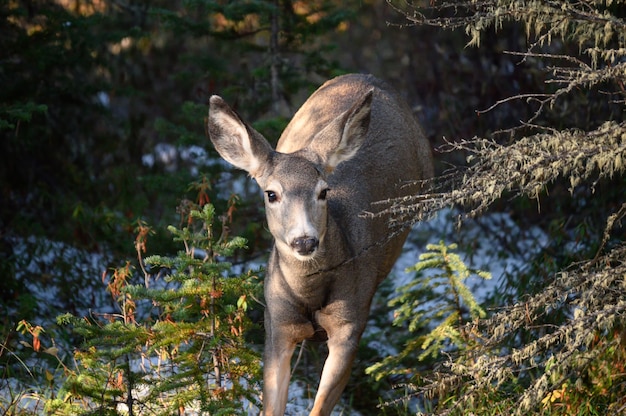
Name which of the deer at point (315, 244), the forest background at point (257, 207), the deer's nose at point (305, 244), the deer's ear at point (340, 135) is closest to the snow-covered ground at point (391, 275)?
the forest background at point (257, 207)

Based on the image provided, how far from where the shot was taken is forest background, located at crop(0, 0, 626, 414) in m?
5.00

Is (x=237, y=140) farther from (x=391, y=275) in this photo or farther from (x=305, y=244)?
(x=391, y=275)

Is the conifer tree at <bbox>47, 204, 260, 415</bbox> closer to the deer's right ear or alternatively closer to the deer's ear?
the deer's right ear

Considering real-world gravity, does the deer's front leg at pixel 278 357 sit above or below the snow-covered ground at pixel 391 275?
below

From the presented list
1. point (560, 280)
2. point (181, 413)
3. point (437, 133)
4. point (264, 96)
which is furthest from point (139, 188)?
point (560, 280)

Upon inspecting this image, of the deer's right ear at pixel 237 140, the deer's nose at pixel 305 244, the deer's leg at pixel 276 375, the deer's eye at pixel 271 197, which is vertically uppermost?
the deer's right ear at pixel 237 140

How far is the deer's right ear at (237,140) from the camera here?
6098 millimetres

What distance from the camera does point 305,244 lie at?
540 cm

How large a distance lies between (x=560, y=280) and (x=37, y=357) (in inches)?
149

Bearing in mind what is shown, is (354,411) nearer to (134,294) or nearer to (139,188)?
(134,294)

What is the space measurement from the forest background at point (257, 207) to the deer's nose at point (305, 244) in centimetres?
52

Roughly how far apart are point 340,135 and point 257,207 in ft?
8.83

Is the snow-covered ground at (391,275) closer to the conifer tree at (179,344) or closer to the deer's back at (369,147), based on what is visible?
the deer's back at (369,147)

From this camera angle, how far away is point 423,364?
7.89 metres
